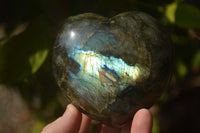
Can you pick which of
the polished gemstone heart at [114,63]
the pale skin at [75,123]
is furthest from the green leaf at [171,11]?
the pale skin at [75,123]

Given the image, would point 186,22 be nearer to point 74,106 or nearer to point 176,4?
point 176,4

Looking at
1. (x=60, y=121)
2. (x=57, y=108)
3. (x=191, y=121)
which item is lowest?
(x=191, y=121)

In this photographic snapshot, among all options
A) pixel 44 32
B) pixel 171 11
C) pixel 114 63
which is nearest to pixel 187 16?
pixel 171 11

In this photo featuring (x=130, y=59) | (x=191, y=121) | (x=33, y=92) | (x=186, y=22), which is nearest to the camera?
(x=130, y=59)

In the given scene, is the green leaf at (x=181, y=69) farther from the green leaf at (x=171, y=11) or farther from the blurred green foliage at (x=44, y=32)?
the green leaf at (x=171, y=11)

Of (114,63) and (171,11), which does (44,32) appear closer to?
(114,63)

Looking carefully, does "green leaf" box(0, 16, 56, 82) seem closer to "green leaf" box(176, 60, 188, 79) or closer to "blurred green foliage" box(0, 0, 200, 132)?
"blurred green foliage" box(0, 0, 200, 132)

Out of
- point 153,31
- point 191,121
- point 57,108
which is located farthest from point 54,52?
point 191,121
